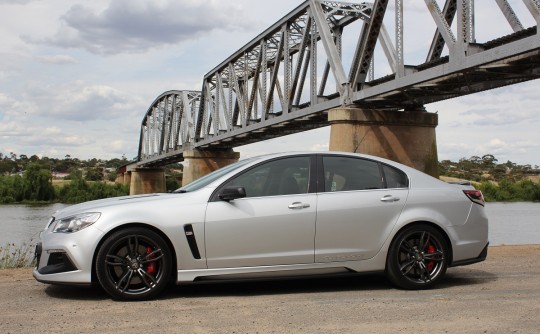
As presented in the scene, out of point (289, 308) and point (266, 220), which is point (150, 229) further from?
point (289, 308)

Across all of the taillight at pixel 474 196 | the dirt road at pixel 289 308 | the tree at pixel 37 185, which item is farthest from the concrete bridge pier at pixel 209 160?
the taillight at pixel 474 196

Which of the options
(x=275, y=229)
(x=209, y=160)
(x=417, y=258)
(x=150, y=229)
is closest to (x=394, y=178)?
(x=417, y=258)

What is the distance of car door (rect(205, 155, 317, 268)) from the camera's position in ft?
20.5

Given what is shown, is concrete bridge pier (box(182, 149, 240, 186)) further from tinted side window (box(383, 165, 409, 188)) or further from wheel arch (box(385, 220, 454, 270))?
wheel arch (box(385, 220, 454, 270))

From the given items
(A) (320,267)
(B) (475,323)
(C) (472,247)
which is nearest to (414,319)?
(B) (475,323)

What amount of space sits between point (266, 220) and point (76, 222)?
1.70m

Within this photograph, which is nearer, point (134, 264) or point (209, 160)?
point (134, 264)

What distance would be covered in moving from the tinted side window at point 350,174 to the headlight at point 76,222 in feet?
7.29

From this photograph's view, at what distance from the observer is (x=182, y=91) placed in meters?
72.6

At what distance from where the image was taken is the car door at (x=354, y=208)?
21.4ft

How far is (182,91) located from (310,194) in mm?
67251

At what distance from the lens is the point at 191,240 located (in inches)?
243

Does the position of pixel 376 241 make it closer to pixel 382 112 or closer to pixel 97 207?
pixel 97 207

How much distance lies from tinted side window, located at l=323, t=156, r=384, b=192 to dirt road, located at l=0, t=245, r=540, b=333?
1.02 m
